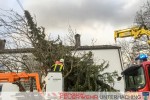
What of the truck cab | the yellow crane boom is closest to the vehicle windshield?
the truck cab

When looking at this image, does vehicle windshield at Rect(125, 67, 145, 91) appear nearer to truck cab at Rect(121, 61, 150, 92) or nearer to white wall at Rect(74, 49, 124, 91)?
truck cab at Rect(121, 61, 150, 92)

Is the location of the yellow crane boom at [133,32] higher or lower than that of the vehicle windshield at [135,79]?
higher

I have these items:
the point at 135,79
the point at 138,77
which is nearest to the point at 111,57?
the point at 135,79

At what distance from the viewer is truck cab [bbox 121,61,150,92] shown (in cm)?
717

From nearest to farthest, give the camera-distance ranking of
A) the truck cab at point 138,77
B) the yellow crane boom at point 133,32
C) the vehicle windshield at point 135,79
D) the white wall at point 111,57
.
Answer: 1. the truck cab at point 138,77
2. the vehicle windshield at point 135,79
3. the yellow crane boom at point 133,32
4. the white wall at point 111,57

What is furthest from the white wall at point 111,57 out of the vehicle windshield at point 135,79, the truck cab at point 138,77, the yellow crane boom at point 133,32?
the truck cab at point 138,77

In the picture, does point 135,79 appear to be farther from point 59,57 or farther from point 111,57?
point 111,57

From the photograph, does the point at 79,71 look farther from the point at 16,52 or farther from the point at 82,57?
the point at 16,52

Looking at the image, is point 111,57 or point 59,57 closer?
point 59,57

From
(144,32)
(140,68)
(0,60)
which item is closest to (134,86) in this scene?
(140,68)

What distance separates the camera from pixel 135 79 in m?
7.84

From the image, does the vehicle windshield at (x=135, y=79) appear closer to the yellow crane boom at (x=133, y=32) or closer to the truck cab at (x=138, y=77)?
the truck cab at (x=138, y=77)

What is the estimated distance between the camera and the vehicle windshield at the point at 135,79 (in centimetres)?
738

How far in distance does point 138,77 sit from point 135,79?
0.25 metres
